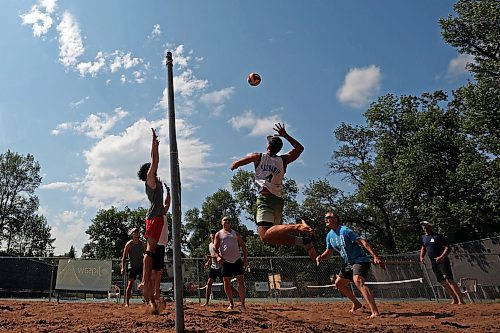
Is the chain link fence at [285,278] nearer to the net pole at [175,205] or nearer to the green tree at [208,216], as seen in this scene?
the net pole at [175,205]

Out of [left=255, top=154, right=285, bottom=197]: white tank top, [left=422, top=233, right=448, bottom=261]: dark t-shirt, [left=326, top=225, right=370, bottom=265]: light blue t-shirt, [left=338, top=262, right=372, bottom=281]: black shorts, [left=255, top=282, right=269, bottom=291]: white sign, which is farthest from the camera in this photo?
[left=255, top=282, right=269, bottom=291]: white sign

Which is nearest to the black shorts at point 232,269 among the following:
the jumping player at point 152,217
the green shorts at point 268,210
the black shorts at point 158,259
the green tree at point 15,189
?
the black shorts at point 158,259

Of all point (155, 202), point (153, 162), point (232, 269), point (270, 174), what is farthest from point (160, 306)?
point (232, 269)

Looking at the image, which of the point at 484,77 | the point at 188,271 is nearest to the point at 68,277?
the point at 188,271

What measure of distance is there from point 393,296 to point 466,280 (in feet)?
11.7

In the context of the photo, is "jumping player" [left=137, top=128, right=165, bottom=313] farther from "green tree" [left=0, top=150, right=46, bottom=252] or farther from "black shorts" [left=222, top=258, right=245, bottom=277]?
"green tree" [left=0, top=150, right=46, bottom=252]

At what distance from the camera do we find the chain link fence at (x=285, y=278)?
15.2 m

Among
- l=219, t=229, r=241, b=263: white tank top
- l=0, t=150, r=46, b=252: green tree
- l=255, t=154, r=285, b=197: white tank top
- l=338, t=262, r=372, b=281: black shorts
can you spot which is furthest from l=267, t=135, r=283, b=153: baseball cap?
l=0, t=150, r=46, b=252: green tree

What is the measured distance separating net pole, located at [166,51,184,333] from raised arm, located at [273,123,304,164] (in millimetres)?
1700

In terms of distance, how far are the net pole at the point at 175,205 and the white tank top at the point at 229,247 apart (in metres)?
4.35

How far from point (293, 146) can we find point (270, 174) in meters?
0.64

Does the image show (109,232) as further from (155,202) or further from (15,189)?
(155,202)

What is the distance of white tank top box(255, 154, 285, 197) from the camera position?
201 inches

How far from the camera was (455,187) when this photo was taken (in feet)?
79.9
